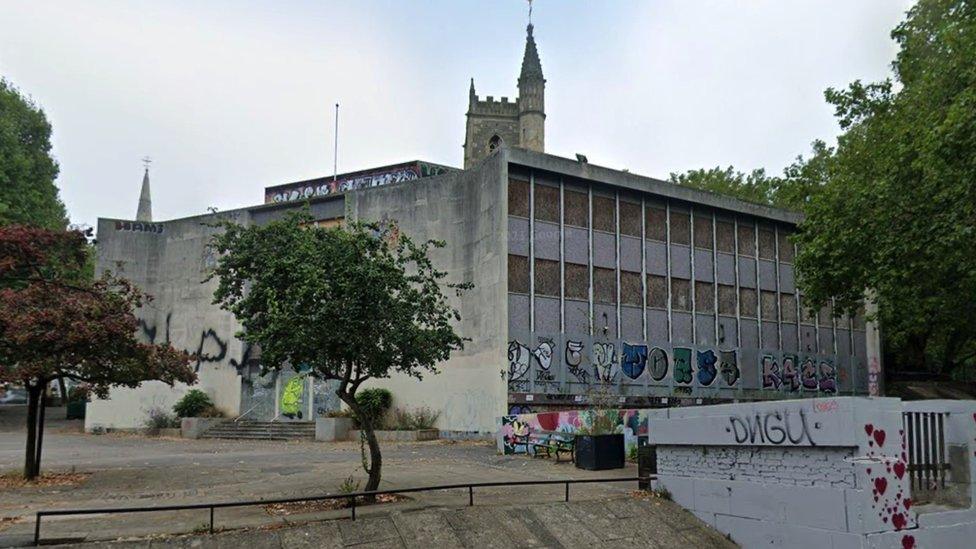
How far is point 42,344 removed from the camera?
1357 centimetres

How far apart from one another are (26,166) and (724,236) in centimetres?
3615

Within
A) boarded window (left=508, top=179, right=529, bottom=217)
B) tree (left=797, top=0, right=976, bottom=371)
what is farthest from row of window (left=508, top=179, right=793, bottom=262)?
tree (left=797, top=0, right=976, bottom=371)

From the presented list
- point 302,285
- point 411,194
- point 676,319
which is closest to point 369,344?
point 302,285

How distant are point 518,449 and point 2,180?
1303 inches

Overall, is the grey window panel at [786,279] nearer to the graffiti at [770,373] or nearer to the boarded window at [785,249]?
the boarded window at [785,249]

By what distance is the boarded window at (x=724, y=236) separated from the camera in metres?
31.5

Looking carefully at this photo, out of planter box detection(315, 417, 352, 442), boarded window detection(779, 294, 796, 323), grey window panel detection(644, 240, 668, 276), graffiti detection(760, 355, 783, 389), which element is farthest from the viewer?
boarded window detection(779, 294, 796, 323)

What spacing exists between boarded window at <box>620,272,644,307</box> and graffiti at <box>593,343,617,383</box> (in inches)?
81.8

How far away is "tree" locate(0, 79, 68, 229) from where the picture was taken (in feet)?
129

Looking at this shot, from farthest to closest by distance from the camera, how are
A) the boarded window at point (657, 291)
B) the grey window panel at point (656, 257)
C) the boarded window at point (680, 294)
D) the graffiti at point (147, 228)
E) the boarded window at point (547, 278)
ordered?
the graffiti at point (147, 228) → the boarded window at point (680, 294) → the grey window panel at point (656, 257) → the boarded window at point (657, 291) → the boarded window at point (547, 278)

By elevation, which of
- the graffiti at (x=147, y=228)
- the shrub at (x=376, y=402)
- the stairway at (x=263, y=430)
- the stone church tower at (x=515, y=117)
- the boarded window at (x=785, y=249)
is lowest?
the stairway at (x=263, y=430)

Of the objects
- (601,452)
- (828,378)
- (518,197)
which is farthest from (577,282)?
(828,378)

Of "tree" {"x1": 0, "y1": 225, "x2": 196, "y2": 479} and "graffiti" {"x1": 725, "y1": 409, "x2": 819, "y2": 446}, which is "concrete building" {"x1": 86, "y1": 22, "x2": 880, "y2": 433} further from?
"graffiti" {"x1": 725, "y1": 409, "x2": 819, "y2": 446}

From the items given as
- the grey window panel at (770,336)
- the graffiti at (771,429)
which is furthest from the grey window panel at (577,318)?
the graffiti at (771,429)
